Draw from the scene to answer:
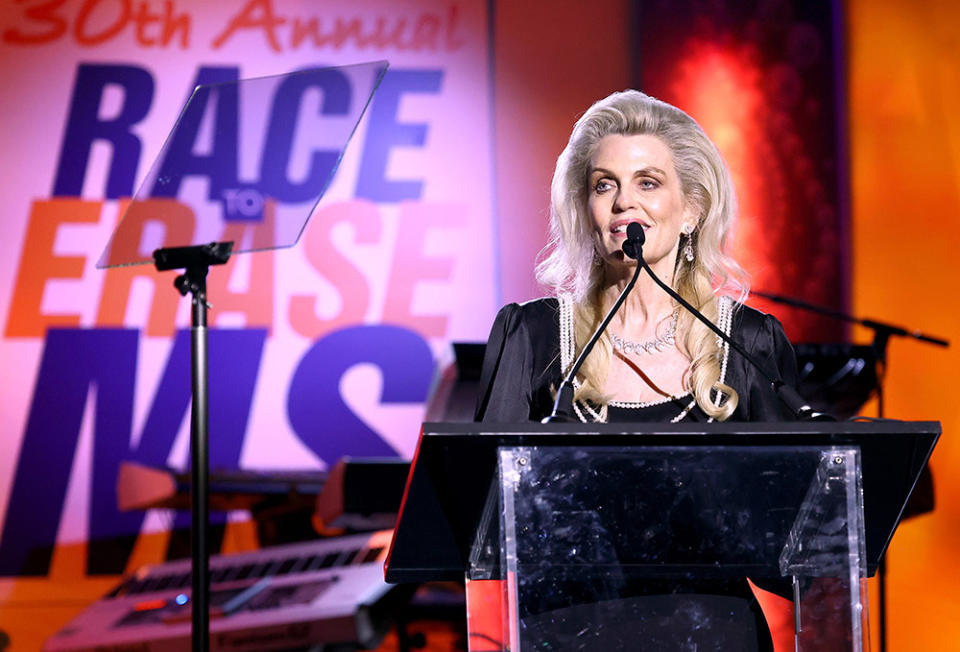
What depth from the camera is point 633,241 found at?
158cm

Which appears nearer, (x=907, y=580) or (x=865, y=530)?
(x=865, y=530)

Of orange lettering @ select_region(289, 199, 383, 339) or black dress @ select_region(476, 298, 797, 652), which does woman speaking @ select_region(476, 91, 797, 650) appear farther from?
orange lettering @ select_region(289, 199, 383, 339)

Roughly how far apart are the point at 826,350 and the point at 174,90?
10.3 feet

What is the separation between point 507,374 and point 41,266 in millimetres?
3596

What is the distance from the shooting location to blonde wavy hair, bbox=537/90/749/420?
5.81ft

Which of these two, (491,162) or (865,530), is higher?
(491,162)

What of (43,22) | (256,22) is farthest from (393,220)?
(43,22)

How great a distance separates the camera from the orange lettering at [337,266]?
473 centimetres

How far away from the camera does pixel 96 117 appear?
475 cm

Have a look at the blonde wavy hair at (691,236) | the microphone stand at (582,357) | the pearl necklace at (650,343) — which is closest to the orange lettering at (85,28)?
the blonde wavy hair at (691,236)

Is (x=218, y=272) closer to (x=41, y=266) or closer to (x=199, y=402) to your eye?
(x=41, y=266)

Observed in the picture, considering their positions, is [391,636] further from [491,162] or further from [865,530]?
[865,530]

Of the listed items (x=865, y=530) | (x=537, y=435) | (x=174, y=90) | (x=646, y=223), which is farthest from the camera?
(x=174, y=90)

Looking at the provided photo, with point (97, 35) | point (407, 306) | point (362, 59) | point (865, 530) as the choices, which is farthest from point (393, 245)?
point (865, 530)
